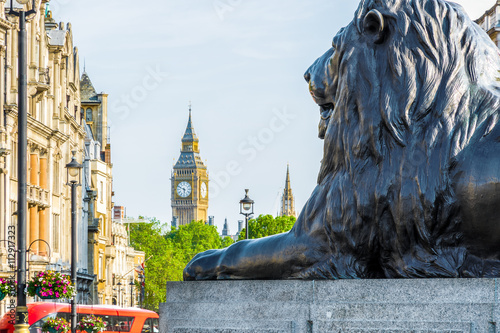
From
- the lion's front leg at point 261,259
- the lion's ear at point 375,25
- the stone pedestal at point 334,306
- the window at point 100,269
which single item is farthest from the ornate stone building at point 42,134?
the lion's ear at point 375,25

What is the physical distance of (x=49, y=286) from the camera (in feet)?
60.4

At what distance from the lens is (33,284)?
18.3 metres

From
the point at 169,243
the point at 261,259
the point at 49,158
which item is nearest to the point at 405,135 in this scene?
the point at 261,259

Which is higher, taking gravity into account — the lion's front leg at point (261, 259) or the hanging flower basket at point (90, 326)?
the lion's front leg at point (261, 259)

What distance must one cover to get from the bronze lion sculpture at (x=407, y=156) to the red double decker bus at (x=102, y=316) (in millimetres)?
26338

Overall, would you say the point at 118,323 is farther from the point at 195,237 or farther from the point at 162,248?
the point at 195,237

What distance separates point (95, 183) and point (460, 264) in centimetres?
6796

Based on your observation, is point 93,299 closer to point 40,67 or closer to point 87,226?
point 87,226

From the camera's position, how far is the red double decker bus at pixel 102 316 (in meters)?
32.0

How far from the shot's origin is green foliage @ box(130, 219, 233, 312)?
108 m

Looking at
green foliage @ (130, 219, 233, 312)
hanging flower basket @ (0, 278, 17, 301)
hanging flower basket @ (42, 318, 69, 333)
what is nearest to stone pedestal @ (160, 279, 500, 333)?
hanging flower basket @ (0, 278, 17, 301)

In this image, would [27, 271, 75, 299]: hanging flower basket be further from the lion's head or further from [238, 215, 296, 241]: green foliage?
[238, 215, 296, 241]: green foliage

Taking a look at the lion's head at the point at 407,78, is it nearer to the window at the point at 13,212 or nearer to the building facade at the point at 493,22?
the building facade at the point at 493,22

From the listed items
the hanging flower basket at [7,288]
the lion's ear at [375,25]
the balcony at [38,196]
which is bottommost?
the hanging flower basket at [7,288]
